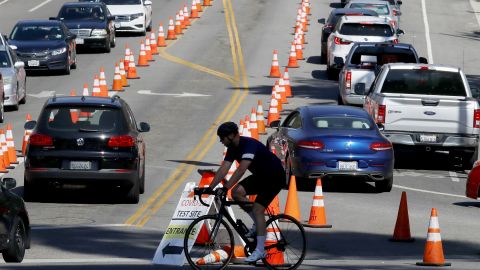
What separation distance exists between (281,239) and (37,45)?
2513 centimetres

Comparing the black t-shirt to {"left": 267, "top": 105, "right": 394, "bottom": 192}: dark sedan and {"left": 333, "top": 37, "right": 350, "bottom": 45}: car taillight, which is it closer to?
{"left": 267, "top": 105, "right": 394, "bottom": 192}: dark sedan

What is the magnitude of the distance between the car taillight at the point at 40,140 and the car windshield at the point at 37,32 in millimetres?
18830

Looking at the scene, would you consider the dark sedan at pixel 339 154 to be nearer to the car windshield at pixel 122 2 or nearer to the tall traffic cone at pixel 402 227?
the tall traffic cone at pixel 402 227

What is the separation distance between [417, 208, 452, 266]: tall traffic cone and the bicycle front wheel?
7.80ft

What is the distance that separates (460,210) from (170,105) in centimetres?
1459

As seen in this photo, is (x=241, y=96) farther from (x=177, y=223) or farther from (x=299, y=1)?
(x=299, y=1)

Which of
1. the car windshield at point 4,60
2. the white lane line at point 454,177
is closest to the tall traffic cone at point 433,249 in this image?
the white lane line at point 454,177

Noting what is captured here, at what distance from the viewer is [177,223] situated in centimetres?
1536

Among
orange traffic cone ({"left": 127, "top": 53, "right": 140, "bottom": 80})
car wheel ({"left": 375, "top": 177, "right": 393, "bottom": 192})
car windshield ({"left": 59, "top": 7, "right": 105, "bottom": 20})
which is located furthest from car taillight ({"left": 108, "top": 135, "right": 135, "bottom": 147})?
car windshield ({"left": 59, "top": 7, "right": 105, "bottom": 20})

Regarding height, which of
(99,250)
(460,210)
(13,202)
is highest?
(13,202)

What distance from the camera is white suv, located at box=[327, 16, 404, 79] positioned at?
3972cm

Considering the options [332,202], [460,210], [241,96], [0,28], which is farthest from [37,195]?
[0,28]

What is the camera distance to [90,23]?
44.4m

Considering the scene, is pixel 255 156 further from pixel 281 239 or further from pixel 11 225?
pixel 11 225
